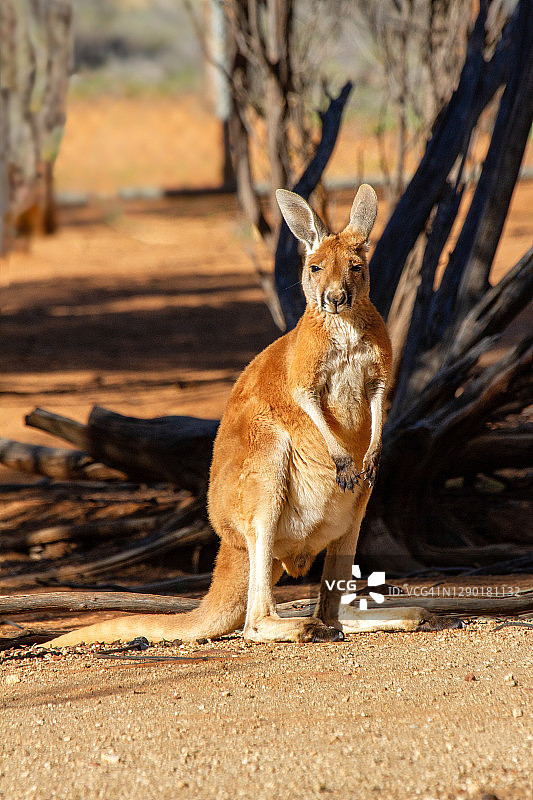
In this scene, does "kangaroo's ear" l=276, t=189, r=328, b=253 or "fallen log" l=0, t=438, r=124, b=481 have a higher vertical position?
"kangaroo's ear" l=276, t=189, r=328, b=253

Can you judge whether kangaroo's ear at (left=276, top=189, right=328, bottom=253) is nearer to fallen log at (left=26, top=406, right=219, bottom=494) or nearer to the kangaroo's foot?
the kangaroo's foot

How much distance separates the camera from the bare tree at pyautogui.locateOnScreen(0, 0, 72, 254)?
335 cm

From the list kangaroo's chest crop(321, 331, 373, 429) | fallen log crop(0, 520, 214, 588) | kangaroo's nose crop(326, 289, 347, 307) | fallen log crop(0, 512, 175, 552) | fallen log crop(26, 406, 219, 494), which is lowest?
fallen log crop(0, 512, 175, 552)

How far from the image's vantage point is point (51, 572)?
4375 mm

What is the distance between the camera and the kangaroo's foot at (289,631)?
295 cm

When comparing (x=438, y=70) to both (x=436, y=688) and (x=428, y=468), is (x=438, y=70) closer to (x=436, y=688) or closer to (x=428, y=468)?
(x=428, y=468)

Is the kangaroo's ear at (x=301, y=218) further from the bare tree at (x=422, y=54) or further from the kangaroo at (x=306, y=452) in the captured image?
the bare tree at (x=422, y=54)

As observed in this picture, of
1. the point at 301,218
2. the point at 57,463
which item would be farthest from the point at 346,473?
the point at 57,463

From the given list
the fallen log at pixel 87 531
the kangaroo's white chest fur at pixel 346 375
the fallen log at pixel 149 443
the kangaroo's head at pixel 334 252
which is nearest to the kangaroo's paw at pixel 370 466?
the kangaroo's white chest fur at pixel 346 375

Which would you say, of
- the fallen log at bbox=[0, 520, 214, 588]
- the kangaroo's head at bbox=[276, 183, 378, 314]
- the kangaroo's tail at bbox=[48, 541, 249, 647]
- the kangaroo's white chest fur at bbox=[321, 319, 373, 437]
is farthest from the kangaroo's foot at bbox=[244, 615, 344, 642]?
the fallen log at bbox=[0, 520, 214, 588]

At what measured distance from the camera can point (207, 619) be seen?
3.13 m

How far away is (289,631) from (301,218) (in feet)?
4.10

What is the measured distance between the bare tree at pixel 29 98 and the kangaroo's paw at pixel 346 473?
1700 millimetres

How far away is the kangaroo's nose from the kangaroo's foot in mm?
963
